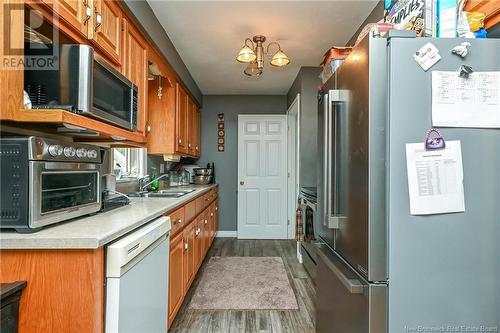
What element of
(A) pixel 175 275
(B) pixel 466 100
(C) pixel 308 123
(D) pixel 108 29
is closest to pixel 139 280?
(A) pixel 175 275

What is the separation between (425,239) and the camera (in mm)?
1046

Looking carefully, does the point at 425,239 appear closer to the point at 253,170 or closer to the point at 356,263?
the point at 356,263

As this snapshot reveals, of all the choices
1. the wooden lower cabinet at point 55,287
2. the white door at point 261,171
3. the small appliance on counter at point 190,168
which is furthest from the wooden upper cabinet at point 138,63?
the white door at point 261,171

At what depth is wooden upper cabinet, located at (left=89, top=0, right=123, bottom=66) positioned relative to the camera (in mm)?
1490

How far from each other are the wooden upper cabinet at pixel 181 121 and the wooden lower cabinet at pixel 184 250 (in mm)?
732

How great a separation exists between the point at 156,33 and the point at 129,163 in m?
1.35

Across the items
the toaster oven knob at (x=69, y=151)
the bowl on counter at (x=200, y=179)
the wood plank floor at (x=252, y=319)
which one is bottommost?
the wood plank floor at (x=252, y=319)

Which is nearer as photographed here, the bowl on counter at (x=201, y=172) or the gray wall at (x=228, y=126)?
the bowl on counter at (x=201, y=172)

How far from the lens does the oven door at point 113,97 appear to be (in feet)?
4.52

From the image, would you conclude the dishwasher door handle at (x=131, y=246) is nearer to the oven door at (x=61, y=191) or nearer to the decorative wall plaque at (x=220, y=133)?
the oven door at (x=61, y=191)

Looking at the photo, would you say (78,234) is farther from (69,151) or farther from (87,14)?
(87,14)

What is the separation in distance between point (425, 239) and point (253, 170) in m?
3.84

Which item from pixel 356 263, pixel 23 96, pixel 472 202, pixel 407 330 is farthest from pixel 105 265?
pixel 472 202

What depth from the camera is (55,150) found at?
1.10 meters
